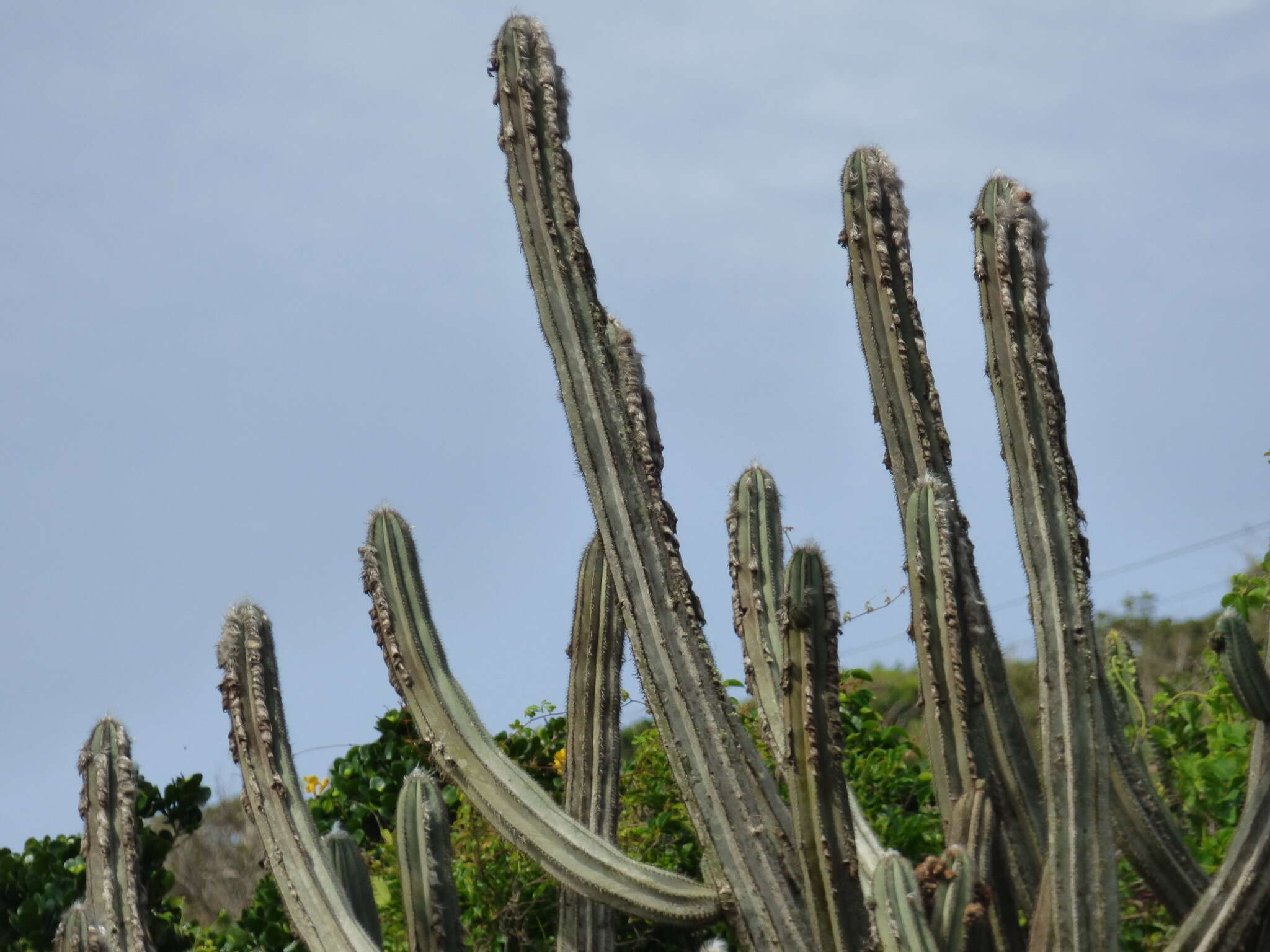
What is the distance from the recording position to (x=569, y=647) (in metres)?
5.12

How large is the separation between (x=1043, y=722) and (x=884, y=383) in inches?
44.7

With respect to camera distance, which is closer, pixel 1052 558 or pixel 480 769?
pixel 1052 558

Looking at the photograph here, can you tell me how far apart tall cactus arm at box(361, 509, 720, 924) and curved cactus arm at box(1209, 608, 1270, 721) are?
1572 mm

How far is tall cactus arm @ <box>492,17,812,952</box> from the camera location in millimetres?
4043

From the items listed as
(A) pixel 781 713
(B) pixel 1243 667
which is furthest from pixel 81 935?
(B) pixel 1243 667

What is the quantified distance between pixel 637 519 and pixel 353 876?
157 centimetres

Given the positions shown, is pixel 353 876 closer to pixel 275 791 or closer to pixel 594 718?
pixel 275 791

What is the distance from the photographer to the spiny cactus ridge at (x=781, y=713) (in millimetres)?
3893

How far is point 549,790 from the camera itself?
7312 millimetres

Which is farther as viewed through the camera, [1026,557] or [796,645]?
[1026,557]

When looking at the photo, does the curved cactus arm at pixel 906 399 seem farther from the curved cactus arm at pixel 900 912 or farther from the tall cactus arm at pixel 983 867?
the curved cactus arm at pixel 900 912

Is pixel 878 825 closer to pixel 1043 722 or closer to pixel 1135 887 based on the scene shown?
pixel 1135 887

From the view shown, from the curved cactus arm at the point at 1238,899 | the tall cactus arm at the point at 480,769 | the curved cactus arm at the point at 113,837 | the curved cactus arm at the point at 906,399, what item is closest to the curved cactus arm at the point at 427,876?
the tall cactus arm at the point at 480,769

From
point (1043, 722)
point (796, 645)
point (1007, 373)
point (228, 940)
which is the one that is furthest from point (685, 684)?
point (228, 940)
